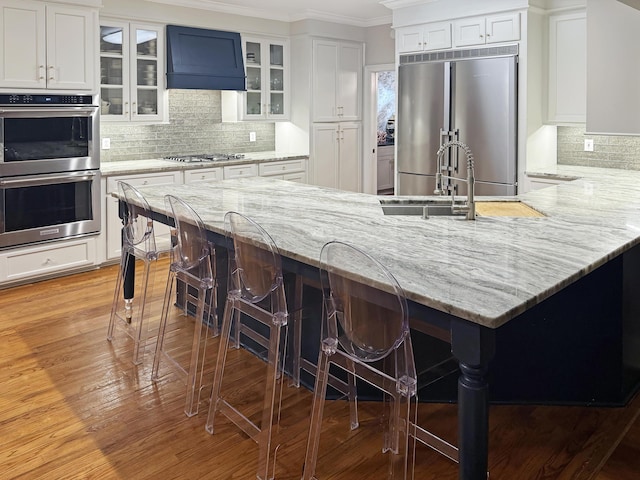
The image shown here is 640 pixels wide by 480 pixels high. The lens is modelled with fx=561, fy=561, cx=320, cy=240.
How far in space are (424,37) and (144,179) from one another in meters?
3.04

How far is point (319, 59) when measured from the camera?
662 cm

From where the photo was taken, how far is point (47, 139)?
4473 mm

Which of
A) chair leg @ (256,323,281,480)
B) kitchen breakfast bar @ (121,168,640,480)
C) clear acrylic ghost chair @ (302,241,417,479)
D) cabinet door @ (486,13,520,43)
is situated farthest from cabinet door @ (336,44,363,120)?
clear acrylic ghost chair @ (302,241,417,479)

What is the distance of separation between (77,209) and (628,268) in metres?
4.12

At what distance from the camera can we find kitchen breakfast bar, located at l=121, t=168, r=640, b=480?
5.28 feet

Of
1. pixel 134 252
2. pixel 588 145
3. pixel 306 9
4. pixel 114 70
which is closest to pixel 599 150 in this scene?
pixel 588 145

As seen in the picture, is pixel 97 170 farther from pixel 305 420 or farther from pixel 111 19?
pixel 305 420

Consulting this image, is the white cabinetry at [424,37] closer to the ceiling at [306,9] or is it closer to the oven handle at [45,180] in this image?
the ceiling at [306,9]

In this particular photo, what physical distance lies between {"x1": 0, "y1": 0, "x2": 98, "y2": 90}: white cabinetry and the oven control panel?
79mm

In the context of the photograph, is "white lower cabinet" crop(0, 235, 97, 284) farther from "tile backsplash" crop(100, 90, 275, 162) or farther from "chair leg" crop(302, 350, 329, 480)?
"chair leg" crop(302, 350, 329, 480)

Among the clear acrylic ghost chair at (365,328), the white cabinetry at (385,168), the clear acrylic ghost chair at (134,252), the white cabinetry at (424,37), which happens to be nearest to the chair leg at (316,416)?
the clear acrylic ghost chair at (365,328)

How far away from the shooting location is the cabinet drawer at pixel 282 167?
20.4 feet

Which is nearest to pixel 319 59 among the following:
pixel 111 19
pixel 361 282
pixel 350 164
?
pixel 350 164

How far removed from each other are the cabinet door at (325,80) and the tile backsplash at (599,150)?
2.70 meters
